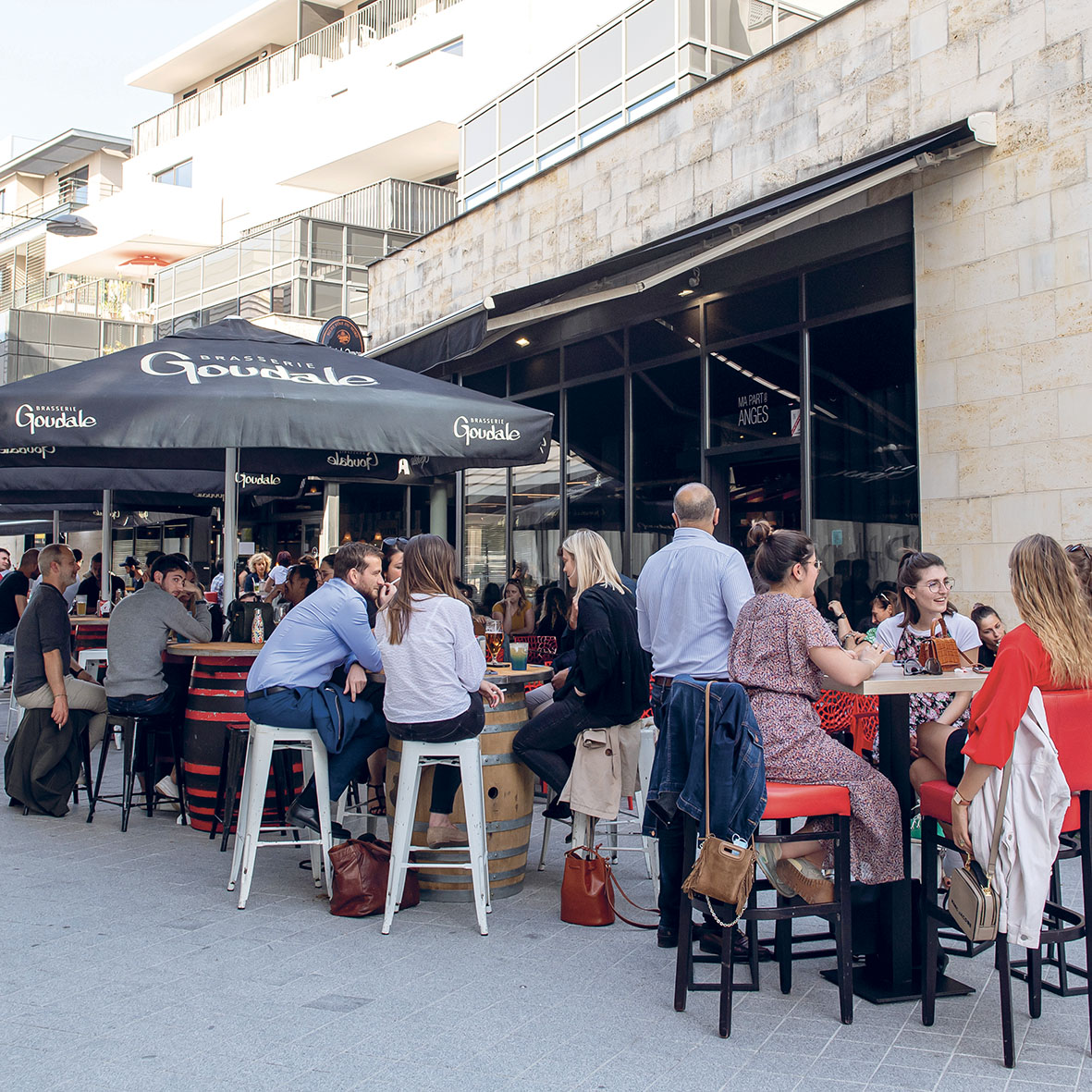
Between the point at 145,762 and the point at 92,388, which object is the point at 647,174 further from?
the point at 145,762

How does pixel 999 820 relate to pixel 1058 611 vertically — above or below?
below

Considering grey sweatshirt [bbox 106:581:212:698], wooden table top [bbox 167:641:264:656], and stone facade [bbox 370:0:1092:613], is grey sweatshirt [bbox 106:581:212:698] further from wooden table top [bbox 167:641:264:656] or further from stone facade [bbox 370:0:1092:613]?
stone facade [bbox 370:0:1092:613]

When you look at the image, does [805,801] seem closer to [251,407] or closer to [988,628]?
[988,628]

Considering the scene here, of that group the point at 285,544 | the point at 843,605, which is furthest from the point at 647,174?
the point at 285,544

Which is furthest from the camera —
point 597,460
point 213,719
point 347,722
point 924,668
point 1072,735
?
point 597,460

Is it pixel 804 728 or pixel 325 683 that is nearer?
pixel 804 728

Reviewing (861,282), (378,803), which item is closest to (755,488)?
(861,282)

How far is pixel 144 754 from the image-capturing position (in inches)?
281

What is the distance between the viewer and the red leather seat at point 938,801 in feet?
12.7

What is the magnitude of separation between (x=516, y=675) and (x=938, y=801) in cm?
224

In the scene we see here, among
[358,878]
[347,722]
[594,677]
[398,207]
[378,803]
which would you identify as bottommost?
[358,878]

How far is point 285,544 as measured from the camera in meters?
19.6

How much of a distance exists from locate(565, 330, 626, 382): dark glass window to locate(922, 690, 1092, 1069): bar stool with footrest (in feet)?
27.1

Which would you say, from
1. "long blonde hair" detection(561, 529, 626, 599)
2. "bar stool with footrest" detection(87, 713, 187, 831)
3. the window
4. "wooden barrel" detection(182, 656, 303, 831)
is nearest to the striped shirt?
"long blonde hair" detection(561, 529, 626, 599)
